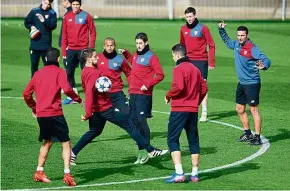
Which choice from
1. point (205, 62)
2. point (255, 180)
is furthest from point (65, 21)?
point (255, 180)

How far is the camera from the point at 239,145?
63.9ft

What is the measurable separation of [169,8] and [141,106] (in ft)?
79.2

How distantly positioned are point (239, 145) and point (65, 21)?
7.52 m

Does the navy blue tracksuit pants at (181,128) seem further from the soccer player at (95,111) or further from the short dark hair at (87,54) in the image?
the short dark hair at (87,54)

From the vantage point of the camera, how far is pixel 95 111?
1712 centimetres

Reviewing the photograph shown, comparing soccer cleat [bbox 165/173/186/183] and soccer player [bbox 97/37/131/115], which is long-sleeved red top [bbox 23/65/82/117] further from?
soccer player [bbox 97/37/131/115]

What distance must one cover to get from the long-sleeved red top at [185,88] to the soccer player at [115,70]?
2.93 meters

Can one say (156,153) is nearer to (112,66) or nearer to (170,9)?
(112,66)

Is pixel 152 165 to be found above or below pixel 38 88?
below

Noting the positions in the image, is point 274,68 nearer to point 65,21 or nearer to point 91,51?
point 65,21

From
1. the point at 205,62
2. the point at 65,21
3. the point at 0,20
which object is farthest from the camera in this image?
the point at 0,20

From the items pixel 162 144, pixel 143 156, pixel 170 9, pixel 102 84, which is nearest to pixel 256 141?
pixel 162 144

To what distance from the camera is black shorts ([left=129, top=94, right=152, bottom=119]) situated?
18.5 metres

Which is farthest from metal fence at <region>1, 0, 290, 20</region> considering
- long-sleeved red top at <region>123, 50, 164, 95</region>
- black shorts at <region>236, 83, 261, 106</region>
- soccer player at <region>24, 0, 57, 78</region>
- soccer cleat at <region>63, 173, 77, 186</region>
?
soccer cleat at <region>63, 173, 77, 186</region>
